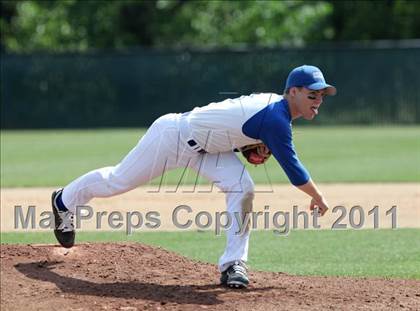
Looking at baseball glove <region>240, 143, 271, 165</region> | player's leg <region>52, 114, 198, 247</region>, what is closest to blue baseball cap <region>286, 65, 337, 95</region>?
baseball glove <region>240, 143, 271, 165</region>

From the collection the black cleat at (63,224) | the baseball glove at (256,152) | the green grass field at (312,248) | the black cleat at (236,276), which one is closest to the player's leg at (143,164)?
the black cleat at (63,224)

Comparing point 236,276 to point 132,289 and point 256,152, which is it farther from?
point 256,152

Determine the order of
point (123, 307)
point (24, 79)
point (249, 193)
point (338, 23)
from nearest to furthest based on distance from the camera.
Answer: point (123, 307), point (249, 193), point (24, 79), point (338, 23)

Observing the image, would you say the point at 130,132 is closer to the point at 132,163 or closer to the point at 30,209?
the point at 30,209

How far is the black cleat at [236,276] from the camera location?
623 centimetres

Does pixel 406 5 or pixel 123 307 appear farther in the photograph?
pixel 406 5

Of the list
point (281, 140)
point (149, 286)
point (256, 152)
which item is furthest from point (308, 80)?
point (149, 286)

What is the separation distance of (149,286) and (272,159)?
1265 centimetres

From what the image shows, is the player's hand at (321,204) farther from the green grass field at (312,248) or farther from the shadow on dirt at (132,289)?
the green grass field at (312,248)

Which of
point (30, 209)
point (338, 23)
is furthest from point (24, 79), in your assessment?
point (30, 209)

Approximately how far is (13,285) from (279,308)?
1.83m

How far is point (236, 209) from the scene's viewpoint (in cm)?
632

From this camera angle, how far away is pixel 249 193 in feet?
20.9

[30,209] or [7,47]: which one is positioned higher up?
[7,47]
